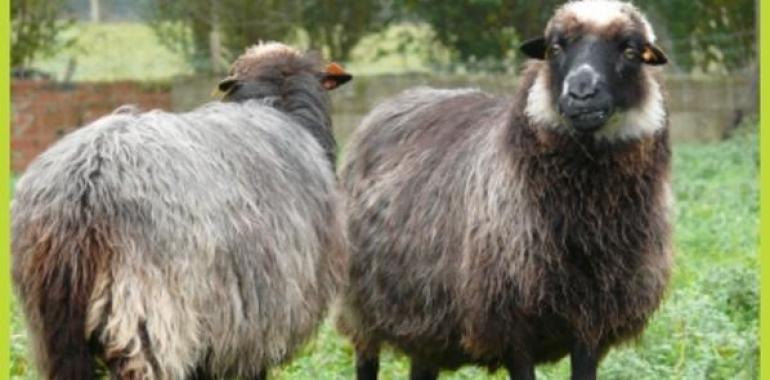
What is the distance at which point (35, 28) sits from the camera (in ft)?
75.9

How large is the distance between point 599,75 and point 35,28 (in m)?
17.0

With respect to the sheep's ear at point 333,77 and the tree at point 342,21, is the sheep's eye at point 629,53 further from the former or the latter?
the tree at point 342,21

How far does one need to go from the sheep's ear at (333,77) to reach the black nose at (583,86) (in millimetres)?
1773

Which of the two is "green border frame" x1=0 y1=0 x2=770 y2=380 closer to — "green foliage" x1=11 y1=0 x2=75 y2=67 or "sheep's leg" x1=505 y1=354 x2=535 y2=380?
"sheep's leg" x1=505 y1=354 x2=535 y2=380

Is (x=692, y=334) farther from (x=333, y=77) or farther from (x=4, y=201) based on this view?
(x=4, y=201)

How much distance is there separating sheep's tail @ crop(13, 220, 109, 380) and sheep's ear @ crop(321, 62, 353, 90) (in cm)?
247

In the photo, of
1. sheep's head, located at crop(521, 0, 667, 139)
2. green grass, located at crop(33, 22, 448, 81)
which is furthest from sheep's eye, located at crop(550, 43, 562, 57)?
green grass, located at crop(33, 22, 448, 81)

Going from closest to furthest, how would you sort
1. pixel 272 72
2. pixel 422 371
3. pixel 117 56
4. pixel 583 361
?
1. pixel 583 361
2. pixel 272 72
3. pixel 422 371
4. pixel 117 56

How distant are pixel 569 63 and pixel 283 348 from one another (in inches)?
66.4

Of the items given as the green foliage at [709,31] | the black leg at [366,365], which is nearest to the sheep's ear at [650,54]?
the black leg at [366,365]

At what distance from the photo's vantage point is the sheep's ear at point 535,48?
760cm

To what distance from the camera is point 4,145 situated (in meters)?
7.28

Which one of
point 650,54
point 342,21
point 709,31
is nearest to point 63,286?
point 650,54

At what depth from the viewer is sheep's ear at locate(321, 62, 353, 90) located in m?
8.58
